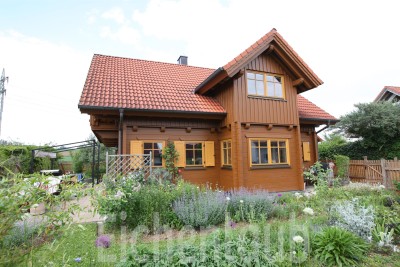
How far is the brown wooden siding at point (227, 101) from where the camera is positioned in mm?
8438

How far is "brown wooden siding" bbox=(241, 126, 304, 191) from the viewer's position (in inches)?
325

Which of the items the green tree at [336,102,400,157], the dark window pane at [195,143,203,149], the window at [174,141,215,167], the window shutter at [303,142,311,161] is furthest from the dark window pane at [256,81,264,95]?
the green tree at [336,102,400,157]

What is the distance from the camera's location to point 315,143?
36.0 feet

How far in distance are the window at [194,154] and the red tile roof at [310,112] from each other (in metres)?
5.00

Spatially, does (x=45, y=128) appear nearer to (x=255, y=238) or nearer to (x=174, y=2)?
(x=174, y=2)

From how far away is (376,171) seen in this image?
34.2 feet

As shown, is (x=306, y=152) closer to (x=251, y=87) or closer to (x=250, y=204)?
(x=251, y=87)

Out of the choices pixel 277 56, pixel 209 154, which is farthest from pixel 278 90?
pixel 209 154

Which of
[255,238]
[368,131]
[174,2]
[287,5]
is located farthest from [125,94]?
[368,131]

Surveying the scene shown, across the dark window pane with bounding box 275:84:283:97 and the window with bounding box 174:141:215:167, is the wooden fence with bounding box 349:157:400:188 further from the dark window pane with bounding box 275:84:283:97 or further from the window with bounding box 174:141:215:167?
the window with bounding box 174:141:215:167

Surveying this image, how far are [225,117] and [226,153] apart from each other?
147 centimetres

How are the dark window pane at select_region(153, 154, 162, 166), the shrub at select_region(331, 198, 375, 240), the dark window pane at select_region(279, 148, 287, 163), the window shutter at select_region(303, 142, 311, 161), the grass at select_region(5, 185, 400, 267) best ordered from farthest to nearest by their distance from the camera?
the window shutter at select_region(303, 142, 311, 161)
the dark window pane at select_region(279, 148, 287, 163)
the dark window pane at select_region(153, 154, 162, 166)
the shrub at select_region(331, 198, 375, 240)
the grass at select_region(5, 185, 400, 267)

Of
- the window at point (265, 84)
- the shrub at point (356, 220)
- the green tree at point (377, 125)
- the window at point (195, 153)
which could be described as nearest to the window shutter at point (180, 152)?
the window at point (195, 153)

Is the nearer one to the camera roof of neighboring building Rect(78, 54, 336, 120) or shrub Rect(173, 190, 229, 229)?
shrub Rect(173, 190, 229, 229)
